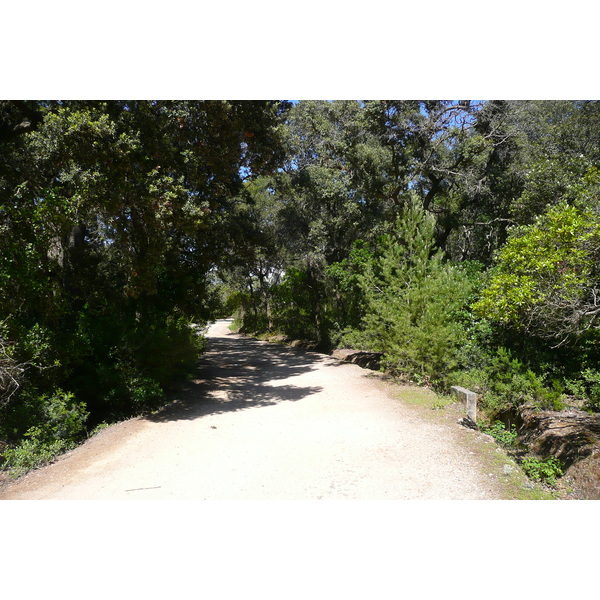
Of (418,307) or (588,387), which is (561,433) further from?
(418,307)

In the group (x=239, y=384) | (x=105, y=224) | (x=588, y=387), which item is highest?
(x=105, y=224)

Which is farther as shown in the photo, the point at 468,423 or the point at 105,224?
the point at 105,224

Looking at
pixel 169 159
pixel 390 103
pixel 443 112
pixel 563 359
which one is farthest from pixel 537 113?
pixel 169 159

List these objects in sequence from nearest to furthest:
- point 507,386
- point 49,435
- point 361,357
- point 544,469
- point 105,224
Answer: point 544,469 → point 49,435 → point 507,386 → point 105,224 → point 361,357

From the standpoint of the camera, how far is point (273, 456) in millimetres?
5293

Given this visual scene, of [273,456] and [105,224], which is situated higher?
[105,224]

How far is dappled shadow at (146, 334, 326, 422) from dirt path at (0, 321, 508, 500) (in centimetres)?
6

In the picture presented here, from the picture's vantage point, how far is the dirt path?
4340 millimetres

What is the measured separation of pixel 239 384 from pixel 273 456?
4.98 m

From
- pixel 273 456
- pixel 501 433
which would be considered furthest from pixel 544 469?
pixel 273 456

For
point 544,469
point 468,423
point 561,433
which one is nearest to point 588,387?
point 561,433

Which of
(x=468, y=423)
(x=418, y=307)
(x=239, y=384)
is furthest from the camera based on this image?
(x=239, y=384)

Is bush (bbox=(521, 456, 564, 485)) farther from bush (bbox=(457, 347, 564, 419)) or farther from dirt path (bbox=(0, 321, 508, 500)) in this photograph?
bush (bbox=(457, 347, 564, 419))

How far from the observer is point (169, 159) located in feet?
23.9
